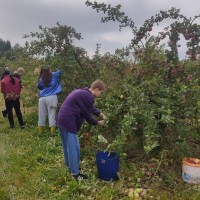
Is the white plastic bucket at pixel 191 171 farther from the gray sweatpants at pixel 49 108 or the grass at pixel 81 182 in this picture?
the gray sweatpants at pixel 49 108

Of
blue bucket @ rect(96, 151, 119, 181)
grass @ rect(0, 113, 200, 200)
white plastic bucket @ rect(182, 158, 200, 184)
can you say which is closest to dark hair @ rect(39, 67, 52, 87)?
grass @ rect(0, 113, 200, 200)

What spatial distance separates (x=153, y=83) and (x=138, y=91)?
38cm

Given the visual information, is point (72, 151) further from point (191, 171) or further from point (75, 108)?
point (191, 171)

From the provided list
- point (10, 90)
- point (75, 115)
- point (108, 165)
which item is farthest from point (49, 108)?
point (108, 165)

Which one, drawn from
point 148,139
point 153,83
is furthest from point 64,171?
point 153,83

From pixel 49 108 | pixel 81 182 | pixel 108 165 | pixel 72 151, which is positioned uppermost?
pixel 49 108

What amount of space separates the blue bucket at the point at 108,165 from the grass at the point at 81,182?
0.11 meters

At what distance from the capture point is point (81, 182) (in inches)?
224

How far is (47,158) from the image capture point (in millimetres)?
6906

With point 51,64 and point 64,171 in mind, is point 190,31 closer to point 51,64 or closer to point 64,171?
point 64,171

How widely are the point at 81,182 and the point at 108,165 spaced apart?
480 millimetres

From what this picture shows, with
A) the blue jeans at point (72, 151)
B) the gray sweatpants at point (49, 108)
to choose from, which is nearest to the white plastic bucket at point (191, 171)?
the blue jeans at point (72, 151)

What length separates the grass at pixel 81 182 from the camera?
5.39m

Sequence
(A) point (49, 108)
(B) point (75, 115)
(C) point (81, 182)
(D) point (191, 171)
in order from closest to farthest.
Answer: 1. (D) point (191, 171)
2. (C) point (81, 182)
3. (B) point (75, 115)
4. (A) point (49, 108)
